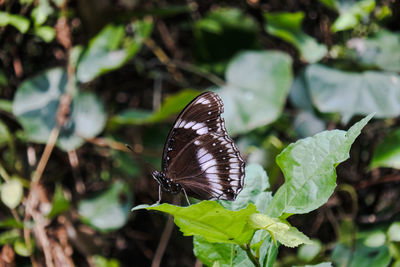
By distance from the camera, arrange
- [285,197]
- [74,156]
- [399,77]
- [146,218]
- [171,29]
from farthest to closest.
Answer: [171,29] < [146,218] < [74,156] < [399,77] < [285,197]

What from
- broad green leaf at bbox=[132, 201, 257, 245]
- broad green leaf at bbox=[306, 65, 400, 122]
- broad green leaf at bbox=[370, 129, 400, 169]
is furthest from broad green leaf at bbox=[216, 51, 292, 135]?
broad green leaf at bbox=[132, 201, 257, 245]

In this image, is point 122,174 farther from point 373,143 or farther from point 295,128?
point 373,143

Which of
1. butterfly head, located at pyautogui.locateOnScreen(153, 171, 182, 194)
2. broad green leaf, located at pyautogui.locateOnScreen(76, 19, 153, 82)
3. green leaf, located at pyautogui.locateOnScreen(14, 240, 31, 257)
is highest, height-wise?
broad green leaf, located at pyautogui.locateOnScreen(76, 19, 153, 82)

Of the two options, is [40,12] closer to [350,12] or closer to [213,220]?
[350,12]

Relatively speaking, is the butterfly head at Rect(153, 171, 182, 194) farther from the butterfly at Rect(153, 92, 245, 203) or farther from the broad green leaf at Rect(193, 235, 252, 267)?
the broad green leaf at Rect(193, 235, 252, 267)

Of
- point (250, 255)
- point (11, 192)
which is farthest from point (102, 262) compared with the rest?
point (250, 255)

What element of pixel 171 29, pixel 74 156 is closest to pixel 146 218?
A: pixel 74 156
